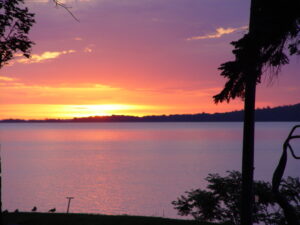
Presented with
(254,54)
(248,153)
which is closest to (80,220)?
(248,153)

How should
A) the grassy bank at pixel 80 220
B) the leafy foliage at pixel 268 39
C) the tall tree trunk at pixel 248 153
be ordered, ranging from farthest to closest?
the grassy bank at pixel 80 220
the tall tree trunk at pixel 248 153
the leafy foliage at pixel 268 39

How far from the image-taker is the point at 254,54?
11.4 metres

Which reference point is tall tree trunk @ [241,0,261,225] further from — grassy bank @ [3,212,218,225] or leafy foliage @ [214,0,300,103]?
grassy bank @ [3,212,218,225]

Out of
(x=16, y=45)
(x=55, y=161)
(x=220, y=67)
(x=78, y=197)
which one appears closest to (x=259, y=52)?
(x=220, y=67)

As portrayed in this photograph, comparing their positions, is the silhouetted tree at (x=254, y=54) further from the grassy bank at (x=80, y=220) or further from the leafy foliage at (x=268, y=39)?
the grassy bank at (x=80, y=220)

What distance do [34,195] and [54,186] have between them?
9.46 metres

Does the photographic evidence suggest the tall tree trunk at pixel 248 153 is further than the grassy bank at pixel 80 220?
No

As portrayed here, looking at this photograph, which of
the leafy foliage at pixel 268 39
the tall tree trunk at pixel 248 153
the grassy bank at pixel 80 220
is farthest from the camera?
the grassy bank at pixel 80 220

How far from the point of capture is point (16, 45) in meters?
13.4

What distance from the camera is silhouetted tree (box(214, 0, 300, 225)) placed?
8484 millimetres

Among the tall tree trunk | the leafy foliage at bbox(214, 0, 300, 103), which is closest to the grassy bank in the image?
the tall tree trunk

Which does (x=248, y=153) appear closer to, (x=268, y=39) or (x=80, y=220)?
(x=268, y=39)

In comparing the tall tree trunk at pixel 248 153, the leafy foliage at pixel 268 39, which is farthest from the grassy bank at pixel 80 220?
the leafy foliage at pixel 268 39

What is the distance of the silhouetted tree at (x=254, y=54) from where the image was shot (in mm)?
8484
